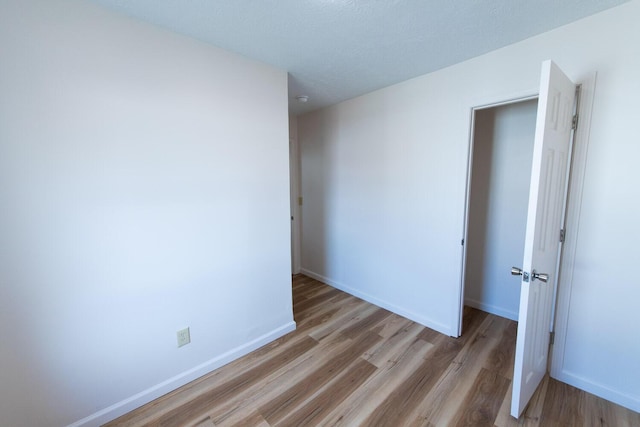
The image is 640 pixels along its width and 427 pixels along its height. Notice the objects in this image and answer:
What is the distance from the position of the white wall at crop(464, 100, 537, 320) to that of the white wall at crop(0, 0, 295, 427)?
6.97 feet

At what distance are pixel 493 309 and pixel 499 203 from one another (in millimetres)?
1117

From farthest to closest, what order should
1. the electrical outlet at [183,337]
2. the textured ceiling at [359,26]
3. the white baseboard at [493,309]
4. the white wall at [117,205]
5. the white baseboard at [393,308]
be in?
the white baseboard at [493,309] → the white baseboard at [393,308] → the electrical outlet at [183,337] → the textured ceiling at [359,26] → the white wall at [117,205]

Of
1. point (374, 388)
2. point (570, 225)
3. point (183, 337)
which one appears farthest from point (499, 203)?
point (183, 337)

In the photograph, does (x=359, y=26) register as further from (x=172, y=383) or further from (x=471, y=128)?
(x=172, y=383)

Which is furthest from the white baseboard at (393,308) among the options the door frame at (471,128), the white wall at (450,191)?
the door frame at (471,128)

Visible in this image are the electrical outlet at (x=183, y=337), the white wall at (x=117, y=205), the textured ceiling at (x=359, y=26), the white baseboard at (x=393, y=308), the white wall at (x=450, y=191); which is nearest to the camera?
the white wall at (x=117, y=205)

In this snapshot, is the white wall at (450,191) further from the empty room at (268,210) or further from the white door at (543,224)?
the white door at (543,224)

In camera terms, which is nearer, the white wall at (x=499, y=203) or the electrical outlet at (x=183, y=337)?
the electrical outlet at (x=183, y=337)

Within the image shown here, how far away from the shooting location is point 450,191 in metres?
2.20

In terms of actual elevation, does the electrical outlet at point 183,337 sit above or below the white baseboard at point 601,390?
above

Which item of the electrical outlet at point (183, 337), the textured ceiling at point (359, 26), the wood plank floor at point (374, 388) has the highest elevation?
the textured ceiling at point (359, 26)

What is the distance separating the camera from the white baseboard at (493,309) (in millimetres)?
2584

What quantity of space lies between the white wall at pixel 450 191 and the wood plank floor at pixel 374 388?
0.26m

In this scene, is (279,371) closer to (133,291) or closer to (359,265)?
(133,291)
